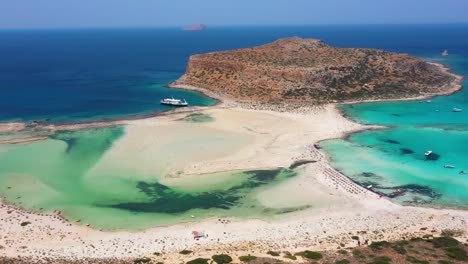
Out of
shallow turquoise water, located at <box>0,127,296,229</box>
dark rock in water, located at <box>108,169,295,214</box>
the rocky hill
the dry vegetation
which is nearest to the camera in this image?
the dry vegetation

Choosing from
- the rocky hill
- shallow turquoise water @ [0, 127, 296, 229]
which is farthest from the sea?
the rocky hill

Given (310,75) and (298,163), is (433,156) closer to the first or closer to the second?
(298,163)

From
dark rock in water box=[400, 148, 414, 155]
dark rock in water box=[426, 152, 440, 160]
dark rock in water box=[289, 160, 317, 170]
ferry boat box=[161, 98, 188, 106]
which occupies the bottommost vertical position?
dark rock in water box=[289, 160, 317, 170]

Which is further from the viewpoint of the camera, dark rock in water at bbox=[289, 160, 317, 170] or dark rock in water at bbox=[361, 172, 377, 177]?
dark rock in water at bbox=[289, 160, 317, 170]

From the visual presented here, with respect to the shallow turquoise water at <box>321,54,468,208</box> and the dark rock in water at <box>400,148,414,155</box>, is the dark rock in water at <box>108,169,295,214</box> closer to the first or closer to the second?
the shallow turquoise water at <box>321,54,468,208</box>

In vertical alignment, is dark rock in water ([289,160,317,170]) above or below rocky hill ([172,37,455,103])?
below

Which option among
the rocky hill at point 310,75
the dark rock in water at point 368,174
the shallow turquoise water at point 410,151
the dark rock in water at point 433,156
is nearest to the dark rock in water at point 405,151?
the shallow turquoise water at point 410,151

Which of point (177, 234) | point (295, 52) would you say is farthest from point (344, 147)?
point (295, 52)

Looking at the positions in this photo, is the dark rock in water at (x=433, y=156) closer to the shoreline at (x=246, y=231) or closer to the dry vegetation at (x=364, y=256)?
the shoreline at (x=246, y=231)
